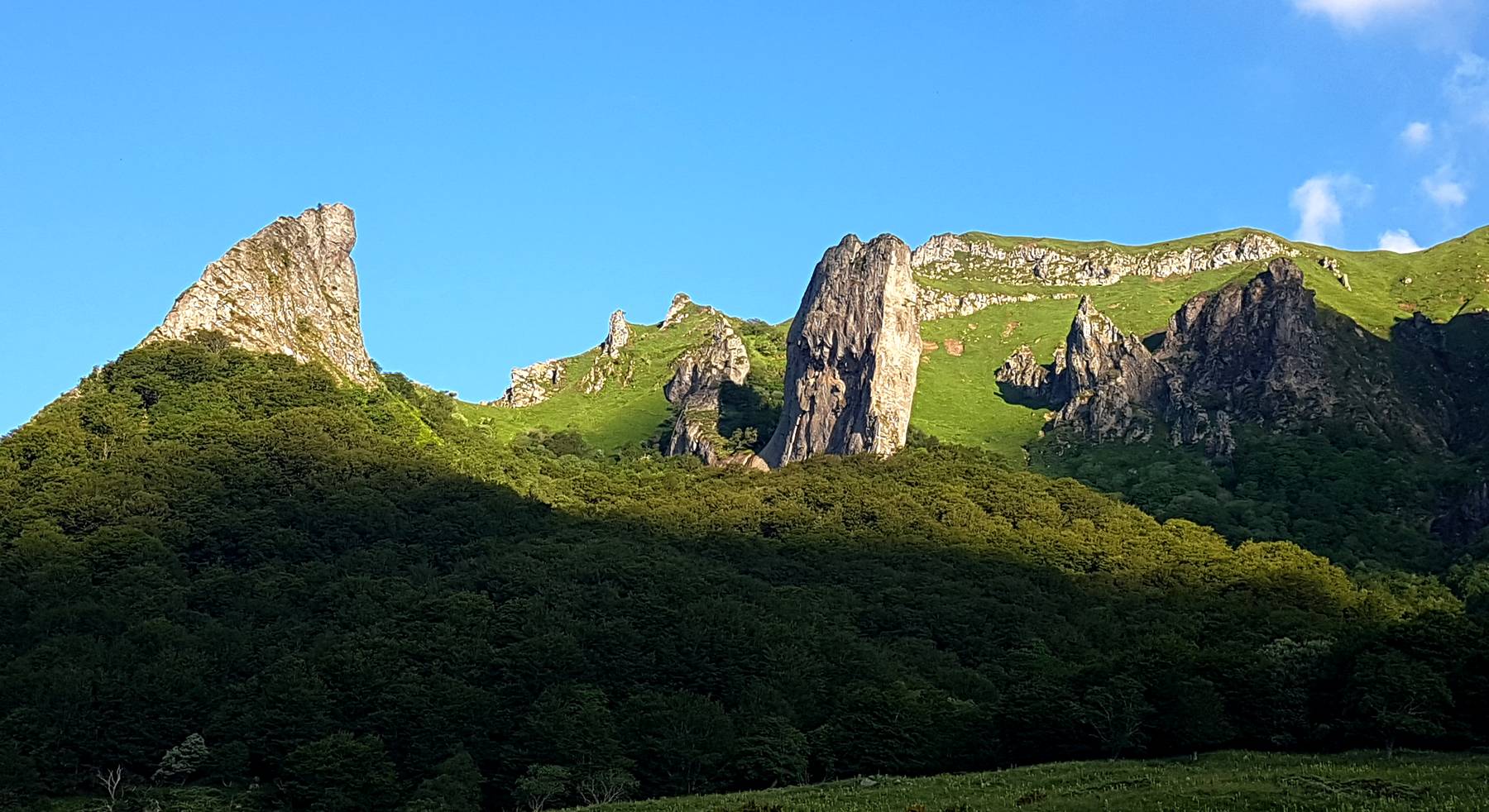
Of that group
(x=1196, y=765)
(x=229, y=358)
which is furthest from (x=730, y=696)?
(x=229, y=358)

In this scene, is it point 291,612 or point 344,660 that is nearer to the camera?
point 344,660

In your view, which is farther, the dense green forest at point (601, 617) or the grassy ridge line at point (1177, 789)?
the dense green forest at point (601, 617)

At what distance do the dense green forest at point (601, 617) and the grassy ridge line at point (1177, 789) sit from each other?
12.7 m

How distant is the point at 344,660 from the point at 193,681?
10.9 metres

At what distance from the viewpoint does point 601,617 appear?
12206 centimetres

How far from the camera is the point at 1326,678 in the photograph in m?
83.6

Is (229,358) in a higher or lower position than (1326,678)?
higher

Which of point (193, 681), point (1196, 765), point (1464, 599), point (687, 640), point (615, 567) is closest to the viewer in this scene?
point (1196, 765)

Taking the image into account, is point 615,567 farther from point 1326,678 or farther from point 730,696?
point 1326,678

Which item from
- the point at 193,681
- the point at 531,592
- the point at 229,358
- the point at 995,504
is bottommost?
the point at 193,681

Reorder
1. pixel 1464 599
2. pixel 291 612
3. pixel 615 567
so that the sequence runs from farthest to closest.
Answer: pixel 1464 599, pixel 615 567, pixel 291 612

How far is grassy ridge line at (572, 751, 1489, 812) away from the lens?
4903 cm

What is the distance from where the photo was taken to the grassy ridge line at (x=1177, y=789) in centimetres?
4903

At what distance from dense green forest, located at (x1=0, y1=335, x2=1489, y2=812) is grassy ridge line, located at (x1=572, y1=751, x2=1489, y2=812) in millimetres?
12702
